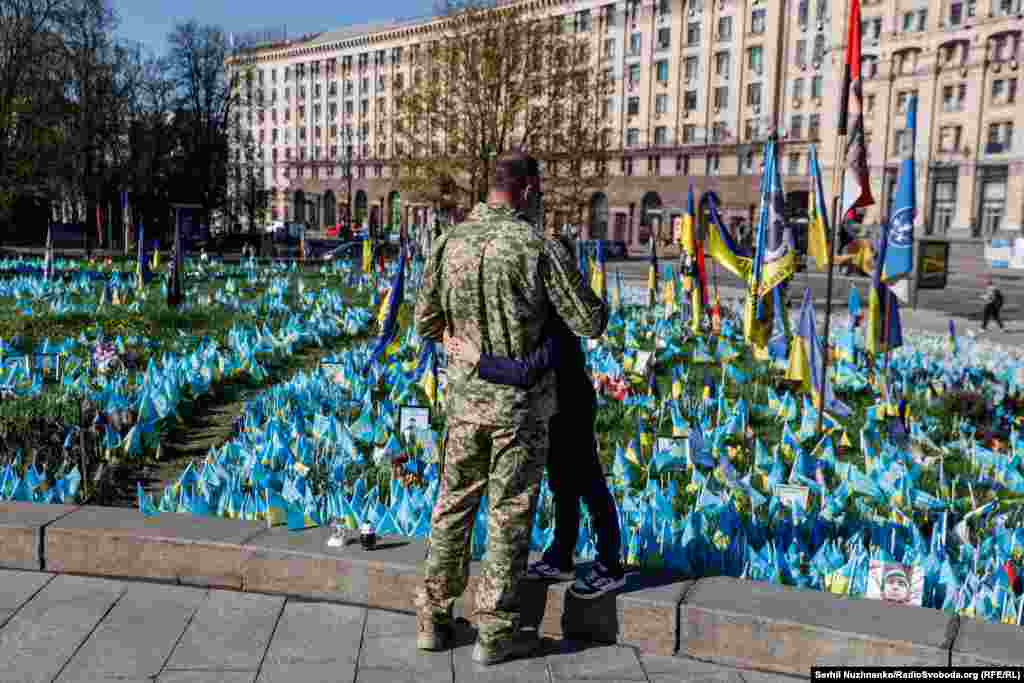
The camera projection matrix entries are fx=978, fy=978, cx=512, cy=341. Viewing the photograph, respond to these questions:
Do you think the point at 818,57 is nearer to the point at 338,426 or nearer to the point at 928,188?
the point at 928,188

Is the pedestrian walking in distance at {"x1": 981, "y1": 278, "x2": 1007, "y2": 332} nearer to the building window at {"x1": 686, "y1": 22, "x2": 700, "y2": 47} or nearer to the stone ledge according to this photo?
the stone ledge

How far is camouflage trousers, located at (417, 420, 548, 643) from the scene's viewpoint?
3600 millimetres

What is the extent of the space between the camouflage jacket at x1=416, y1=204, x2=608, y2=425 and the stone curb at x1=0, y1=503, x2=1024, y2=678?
34.1 inches

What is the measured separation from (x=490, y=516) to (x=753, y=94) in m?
67.2

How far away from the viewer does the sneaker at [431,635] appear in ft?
12.3

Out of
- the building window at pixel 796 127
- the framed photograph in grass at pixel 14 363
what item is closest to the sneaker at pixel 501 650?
the framed photograph in grass at pixel 14 363

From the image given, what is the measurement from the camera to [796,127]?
218 ft

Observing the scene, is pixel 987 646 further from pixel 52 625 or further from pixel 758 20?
pixel 758 20

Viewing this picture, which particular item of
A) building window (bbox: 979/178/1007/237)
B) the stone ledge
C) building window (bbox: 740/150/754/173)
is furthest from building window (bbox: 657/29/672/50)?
the stone ledge

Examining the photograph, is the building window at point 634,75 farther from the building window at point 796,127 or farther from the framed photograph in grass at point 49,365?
the framed photograph in grass at point 49,365

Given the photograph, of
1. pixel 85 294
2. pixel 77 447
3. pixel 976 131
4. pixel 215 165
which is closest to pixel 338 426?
pixel 77 447

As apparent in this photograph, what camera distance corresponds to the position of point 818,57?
212 ft

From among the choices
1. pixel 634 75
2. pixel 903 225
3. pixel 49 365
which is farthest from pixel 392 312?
pixel 634 75

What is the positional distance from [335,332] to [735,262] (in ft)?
18.8
